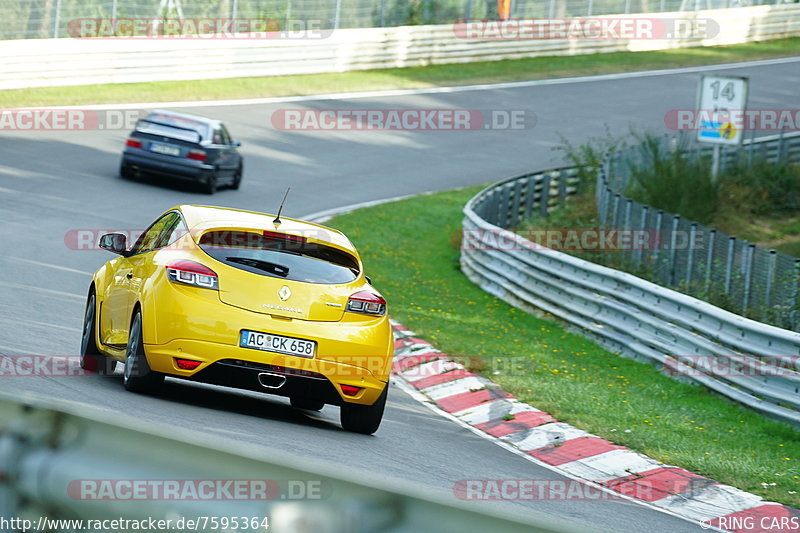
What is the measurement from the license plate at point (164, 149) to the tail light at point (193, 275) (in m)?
15.3

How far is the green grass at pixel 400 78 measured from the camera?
99.5ft

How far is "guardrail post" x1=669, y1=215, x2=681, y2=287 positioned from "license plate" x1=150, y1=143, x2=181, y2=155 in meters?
11.2

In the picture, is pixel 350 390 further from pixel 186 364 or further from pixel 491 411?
pixel 491 411

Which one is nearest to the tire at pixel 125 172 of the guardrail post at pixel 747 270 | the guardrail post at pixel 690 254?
the guardrail post at pixel 690 254

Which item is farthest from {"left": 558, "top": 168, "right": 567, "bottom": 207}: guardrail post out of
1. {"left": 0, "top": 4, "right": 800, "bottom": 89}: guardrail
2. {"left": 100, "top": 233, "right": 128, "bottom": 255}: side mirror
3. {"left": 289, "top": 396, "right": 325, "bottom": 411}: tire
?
{"left": 100, "top": 233, "right": 128, "bottom": 255}: side mirror

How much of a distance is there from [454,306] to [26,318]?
689cm

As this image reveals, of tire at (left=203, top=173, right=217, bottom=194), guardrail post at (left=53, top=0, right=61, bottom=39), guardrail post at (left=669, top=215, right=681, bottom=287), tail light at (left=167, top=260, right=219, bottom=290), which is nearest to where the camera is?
tail light at (left=167, top=260, right=219, bottom=290)

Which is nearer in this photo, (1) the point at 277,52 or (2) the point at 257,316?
(2) the point at 257,316

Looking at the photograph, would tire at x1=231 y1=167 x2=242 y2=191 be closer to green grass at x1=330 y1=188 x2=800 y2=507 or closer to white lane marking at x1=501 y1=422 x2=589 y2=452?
green grass at x1=330 y1=188 x2=800 y2=507

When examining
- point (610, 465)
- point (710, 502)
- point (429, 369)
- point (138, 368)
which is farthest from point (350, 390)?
point (429, 369)

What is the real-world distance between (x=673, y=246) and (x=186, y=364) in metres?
8.75

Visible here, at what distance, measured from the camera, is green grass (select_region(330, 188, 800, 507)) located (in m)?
9.81

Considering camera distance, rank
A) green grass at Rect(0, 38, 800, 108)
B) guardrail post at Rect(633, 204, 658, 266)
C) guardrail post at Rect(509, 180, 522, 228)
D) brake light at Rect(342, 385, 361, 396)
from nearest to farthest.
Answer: brake light at Rect(342, 385, 361, 396) < guardrail post at Rect(633, 204, 658, 266) < guardrail post at Rect(509, 180, 522, 228) < green grass at Rect(0, 38, 800, 108)

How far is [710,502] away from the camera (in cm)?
858
